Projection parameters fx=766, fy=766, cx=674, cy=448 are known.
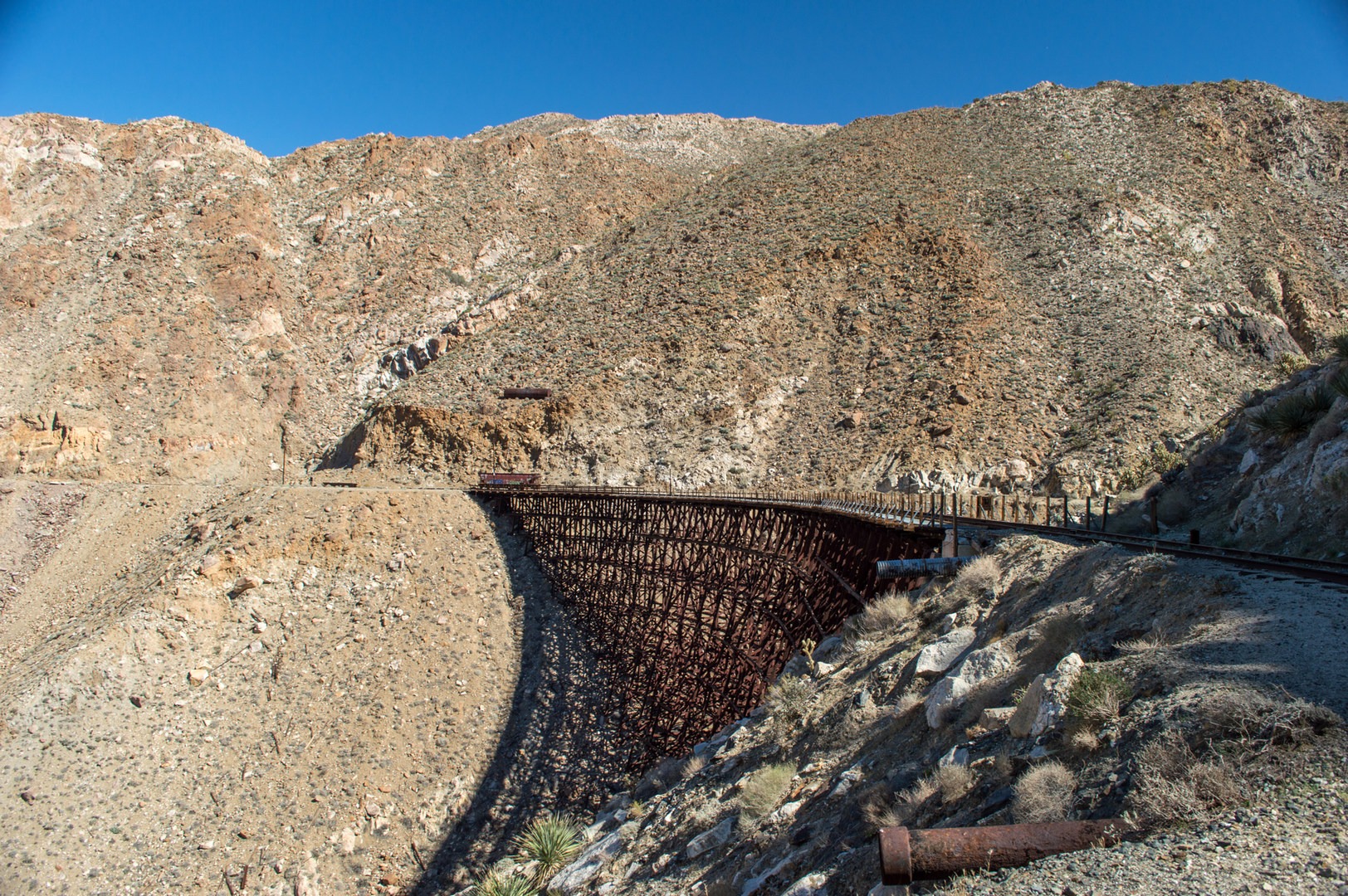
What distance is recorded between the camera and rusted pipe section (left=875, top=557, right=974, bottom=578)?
12.0 m

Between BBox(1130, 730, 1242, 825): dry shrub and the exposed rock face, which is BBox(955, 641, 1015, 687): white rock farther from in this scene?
the exposed rock face

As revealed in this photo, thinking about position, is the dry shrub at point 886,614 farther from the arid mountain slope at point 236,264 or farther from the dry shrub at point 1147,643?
the arid mountain slope at point 236,264

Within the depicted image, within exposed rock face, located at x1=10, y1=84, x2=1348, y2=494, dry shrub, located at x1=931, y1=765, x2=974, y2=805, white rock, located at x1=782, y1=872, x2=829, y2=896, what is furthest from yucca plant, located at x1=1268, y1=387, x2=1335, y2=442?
white rock, located at x1=782, y1=872, x2=829, y2=896

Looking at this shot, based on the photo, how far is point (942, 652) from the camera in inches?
350

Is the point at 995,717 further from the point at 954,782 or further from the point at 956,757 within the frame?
the point at 954,782

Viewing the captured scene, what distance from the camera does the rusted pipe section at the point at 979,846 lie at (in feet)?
13.7

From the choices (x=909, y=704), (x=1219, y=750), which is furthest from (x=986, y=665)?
(x=1219, y=750)

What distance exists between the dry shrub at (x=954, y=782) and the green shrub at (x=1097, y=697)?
0.88 meters

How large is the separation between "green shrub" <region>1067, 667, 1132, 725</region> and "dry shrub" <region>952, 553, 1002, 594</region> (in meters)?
4.95

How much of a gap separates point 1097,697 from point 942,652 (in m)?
3.74

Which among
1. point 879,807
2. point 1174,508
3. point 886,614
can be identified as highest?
point 1174,508

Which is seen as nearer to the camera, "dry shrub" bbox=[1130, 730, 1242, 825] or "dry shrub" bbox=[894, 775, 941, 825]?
"dry shrub" bbox=[1130, 730, 1242, 825]

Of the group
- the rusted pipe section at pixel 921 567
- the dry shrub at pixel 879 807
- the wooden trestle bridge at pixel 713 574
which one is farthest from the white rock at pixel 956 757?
the rusted pipe section at pixel 921 567

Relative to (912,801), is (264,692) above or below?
below
